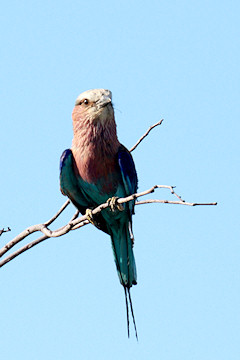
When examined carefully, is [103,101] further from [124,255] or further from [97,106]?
[124,255]

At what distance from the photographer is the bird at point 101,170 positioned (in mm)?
6262

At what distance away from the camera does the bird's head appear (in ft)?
20.5

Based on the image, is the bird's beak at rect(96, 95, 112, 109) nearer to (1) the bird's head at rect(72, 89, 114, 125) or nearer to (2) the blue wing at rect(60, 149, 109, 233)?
(1) the bird's head at rect(72, 89, 114, 125)

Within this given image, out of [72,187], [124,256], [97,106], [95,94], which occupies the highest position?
[95,94]

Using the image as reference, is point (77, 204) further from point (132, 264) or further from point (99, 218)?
point (132, 264)

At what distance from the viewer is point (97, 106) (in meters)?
6.30

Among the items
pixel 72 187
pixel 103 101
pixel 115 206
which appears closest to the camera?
pixel 115 206

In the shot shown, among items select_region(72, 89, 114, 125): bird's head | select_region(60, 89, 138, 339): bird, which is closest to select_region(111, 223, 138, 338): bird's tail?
select_region(60, 89, 138, 339): bird

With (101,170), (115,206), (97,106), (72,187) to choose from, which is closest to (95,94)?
(97,106)

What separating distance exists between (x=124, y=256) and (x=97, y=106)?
1562 millimetres

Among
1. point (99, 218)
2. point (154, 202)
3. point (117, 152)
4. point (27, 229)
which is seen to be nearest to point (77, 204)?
point (99, 218)

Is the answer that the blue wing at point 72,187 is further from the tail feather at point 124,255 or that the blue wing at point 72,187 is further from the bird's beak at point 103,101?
the bird's beak at point 103,101

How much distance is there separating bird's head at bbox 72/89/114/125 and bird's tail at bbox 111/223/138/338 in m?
1.14

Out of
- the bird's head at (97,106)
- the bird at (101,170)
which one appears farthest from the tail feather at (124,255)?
the bird's head at (97,106)
